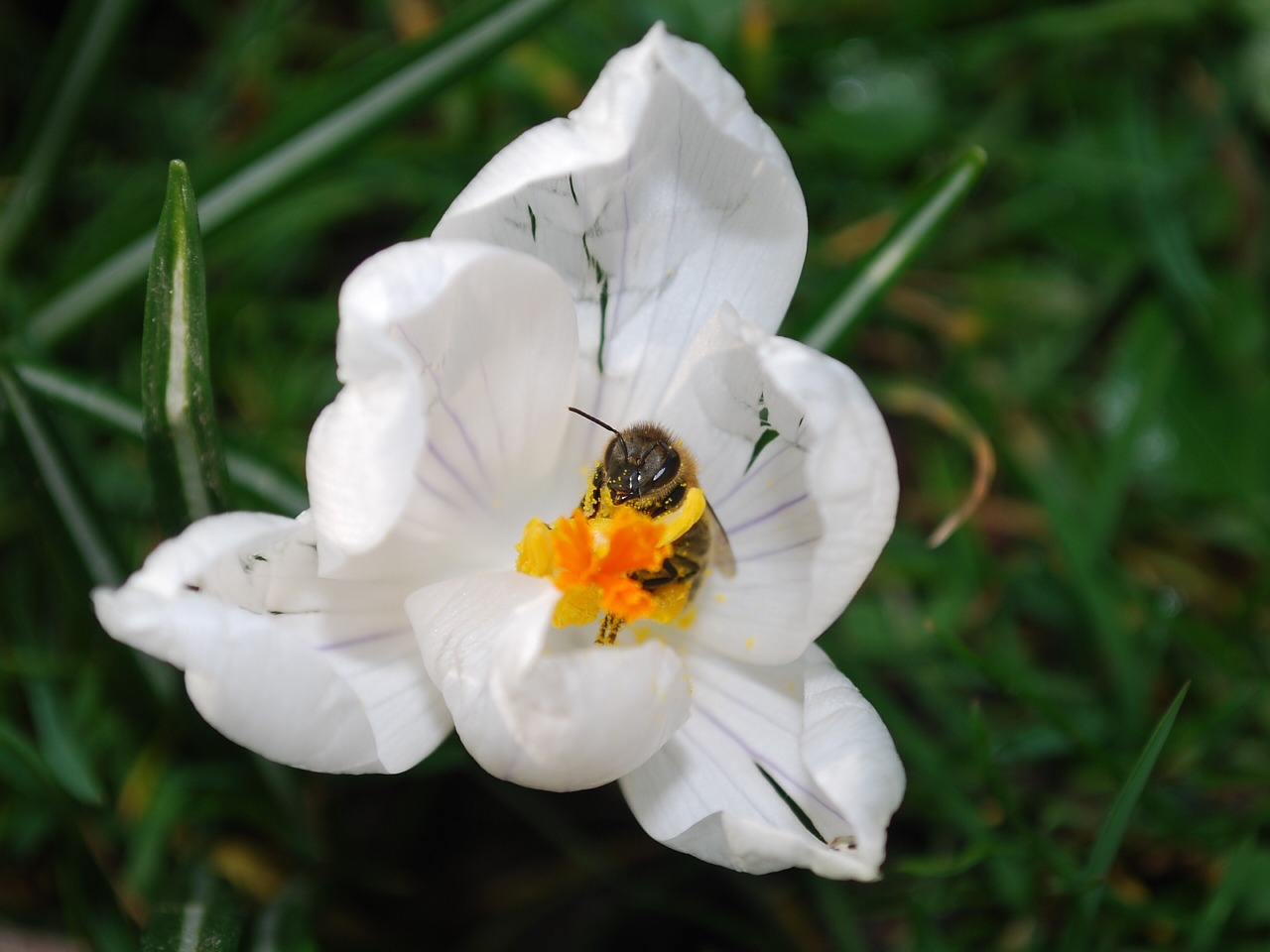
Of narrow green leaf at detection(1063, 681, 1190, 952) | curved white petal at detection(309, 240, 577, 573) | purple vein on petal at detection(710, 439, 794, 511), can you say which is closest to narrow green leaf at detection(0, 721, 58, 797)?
curved white petal at detection(309, 240, 577, 573)

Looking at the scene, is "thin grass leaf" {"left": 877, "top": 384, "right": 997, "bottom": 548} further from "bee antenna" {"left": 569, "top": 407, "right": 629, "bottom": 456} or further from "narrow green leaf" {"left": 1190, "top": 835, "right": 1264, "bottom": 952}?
"bee antenna" {"left": 569, "top": 407, "right": 629, "bottom": 456}

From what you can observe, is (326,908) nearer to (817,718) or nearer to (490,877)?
(490,877)

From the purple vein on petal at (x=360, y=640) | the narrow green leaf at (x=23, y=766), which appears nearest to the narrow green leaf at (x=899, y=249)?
the purple vein on petal at (x=360, y=640)

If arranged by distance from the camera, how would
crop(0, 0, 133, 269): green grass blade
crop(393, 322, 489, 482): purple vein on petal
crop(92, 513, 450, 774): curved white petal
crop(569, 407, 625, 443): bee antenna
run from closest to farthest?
crop(92, 513, 450, 774): curved white petal, crop(393, 322, 489, 482): purple vein on petal, crop(569, 407, 625, 443): bee antenna, crop(0, 0, 133, 269): green grass blade

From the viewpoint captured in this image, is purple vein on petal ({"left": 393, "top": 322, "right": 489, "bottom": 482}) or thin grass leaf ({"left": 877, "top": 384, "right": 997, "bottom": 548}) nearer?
purple vein on petal ({"left": 393, "top": 322, "right": 489, "bottom": 482})

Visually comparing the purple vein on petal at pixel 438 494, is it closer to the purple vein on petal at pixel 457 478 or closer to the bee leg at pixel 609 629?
the purple vein on petal at pixel 457 478

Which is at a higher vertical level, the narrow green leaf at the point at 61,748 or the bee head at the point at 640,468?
the bee head at the point at 640,468

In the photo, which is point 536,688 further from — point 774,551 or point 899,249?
point 899,249
